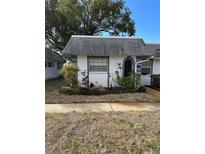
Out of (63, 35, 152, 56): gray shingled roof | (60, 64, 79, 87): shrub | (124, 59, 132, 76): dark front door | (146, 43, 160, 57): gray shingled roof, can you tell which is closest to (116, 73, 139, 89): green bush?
(124, 59, 132, 76): dark front door

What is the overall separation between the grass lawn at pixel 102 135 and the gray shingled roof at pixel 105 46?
5761mm

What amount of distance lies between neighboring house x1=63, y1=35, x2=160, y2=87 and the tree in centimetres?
726

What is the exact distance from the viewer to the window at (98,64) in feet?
33.0

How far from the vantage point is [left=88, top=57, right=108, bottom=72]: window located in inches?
396

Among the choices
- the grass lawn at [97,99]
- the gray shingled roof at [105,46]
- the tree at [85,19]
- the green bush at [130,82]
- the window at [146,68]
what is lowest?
the grass lawn at [97,99]

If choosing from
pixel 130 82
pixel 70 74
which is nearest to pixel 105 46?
pixel 130 82

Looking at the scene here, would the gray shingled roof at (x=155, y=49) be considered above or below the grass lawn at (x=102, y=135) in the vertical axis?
above

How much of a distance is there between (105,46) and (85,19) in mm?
8594

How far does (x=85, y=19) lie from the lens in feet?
58.8

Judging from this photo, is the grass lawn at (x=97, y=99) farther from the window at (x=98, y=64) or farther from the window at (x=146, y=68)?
the window at (x=146, y=68)

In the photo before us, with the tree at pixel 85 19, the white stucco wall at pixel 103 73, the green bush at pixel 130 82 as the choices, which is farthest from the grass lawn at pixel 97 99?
the tree at pixel 85 19
